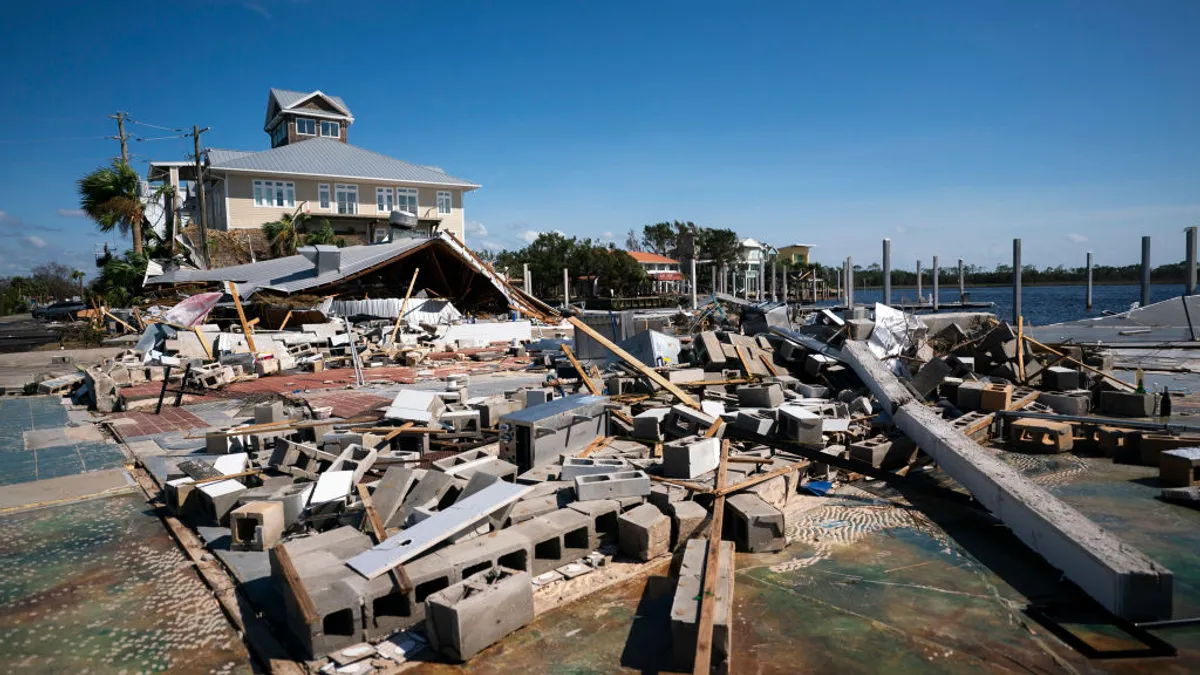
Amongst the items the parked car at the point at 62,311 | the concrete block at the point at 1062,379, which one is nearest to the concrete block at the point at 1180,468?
the concrete block at the point at 1062,379

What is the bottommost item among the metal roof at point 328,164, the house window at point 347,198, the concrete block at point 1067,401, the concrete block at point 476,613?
the concrete block at point 476,613

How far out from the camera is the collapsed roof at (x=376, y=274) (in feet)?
80.9

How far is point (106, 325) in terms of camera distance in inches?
1161

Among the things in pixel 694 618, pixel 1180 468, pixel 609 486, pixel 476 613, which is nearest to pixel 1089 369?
pixel 1180 468

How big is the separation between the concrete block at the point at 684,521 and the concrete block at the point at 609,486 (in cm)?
29

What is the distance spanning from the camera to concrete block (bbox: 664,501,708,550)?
5.17m

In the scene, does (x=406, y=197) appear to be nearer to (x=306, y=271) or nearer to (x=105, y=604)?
(x=306, y=271)

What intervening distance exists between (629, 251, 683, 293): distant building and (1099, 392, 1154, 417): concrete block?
55500mm

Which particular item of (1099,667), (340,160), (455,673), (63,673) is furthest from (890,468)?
(340,160)

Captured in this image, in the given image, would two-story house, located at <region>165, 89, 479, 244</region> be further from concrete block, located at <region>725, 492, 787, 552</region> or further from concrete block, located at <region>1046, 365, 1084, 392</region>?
concrete block, located at <region>725, 492, 787, 552</region>

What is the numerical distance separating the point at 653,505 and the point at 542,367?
11155mm

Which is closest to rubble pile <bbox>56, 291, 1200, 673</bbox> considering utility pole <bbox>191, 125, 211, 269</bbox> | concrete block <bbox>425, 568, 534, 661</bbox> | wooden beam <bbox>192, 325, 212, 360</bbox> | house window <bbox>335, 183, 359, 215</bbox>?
concrete block <bbox>425, 568, 534, 661</bbox>

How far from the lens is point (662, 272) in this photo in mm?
71438

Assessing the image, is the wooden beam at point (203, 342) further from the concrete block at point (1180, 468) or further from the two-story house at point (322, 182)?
the two-story house at point (322, 182)
